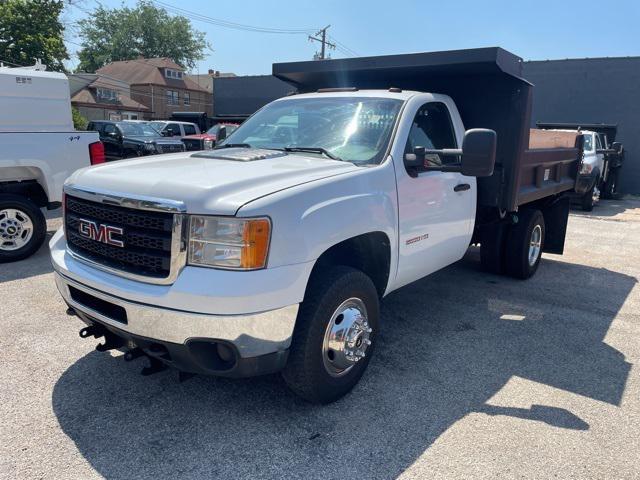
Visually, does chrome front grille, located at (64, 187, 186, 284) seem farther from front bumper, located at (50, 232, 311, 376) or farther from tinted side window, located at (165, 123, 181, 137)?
tinted side window, located at (165, 123, 181, 137)

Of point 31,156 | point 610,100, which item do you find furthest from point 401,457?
point 610,100

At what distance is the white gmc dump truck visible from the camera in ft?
8.89

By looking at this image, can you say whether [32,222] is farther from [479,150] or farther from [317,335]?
[479,150]

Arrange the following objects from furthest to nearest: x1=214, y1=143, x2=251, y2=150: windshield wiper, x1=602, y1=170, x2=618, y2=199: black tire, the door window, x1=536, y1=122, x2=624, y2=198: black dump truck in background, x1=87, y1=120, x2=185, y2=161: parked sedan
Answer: the door window
x1=87, y1=120, x2=185, y2=161: parked sedan
x1=602, y1=170, x2=618, y2=199: black tire
x1=536, y1=122, x2=624, y2=198: black dump truck in background
x1=214, y1=143, x2=251, y2=150: windshield wiper

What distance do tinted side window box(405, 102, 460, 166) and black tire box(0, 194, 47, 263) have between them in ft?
16.6

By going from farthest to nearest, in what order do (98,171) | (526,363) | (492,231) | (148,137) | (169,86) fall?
(169,86) < (148,137) < (492,231) < (526,363) < (98,171)

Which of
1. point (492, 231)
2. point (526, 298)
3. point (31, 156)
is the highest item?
point (31, 156)

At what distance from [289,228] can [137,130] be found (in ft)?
58.6

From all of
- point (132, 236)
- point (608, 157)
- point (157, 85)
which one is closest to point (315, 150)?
point (132, 236)

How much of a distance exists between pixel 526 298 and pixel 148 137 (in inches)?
615

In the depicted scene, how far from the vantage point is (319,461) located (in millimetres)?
2816

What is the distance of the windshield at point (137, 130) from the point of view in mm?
18711

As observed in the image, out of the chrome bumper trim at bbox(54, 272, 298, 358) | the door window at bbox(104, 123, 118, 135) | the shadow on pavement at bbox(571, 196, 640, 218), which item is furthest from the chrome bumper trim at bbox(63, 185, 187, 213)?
the door window at bbox(104, 123, 118, 135)

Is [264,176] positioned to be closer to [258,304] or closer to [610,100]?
[258,304]
